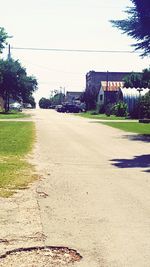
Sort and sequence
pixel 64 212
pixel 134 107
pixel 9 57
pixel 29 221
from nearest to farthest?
pixel 29 221 → pixel 64 212 → pixel 134 107 → pixel 9 57

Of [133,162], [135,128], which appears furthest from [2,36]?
[133,162]

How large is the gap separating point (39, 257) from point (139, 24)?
23502 millimetres

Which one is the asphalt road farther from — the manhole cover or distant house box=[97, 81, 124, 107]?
distant house box=[97, 81, 124, 107]

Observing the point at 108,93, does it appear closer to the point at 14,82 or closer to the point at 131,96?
the point at 131,96

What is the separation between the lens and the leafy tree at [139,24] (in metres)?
25.7

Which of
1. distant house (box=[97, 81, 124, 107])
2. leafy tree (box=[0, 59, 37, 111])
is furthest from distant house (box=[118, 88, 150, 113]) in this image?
distant house (box=[97, 81, 124, 107])

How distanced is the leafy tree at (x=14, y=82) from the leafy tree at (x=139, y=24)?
4024 cm

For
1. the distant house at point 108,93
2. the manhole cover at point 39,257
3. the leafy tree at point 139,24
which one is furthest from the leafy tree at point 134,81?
the manhole cover at point 39,257

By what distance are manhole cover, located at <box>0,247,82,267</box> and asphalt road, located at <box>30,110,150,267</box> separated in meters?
0.14

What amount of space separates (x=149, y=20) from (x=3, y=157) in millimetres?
14743

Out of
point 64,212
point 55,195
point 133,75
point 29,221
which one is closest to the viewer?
point 29,221

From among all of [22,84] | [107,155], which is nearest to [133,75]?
[22,84]

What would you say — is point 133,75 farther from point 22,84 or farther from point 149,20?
point 149,20

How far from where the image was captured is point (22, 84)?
2741 inches
